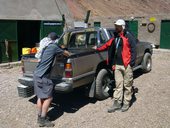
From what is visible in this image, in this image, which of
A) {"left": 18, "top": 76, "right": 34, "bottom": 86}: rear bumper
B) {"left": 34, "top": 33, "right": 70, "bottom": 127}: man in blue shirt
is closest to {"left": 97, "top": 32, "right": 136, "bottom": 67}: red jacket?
{"left": 34, "top": 33, "right": 70, "bottom": 127}: man in blue shirt

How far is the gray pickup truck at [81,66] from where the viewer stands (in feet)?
18.9

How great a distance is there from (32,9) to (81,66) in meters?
9.51

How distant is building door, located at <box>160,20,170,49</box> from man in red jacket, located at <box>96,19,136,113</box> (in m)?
12.7

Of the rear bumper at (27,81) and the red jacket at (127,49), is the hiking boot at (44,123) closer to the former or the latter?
the rear bumper at (27,81)

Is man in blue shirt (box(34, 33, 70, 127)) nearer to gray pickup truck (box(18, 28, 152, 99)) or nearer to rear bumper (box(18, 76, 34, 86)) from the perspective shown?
gray pickup truck (box(18, 28, 152, 99))

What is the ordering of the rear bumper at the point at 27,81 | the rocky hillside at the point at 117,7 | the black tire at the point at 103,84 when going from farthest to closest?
the rocky hillside at the point at 117,7 → the black tire at the point at 103,84 → the rear bumper at the point at 27,81

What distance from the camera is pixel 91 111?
6.16 meters

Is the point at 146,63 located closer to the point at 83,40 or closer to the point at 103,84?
the point at 83,40

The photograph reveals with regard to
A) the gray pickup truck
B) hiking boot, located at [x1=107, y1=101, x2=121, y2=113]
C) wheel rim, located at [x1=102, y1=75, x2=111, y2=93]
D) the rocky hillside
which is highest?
the rocky hillside

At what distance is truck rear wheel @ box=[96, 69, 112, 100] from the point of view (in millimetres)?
6641

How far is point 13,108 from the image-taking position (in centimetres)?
655

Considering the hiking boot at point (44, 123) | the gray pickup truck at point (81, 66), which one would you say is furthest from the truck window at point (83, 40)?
the hiking boot at point (44, 123)

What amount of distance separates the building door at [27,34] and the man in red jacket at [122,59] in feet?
35.2

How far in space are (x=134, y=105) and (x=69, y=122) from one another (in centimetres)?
184
